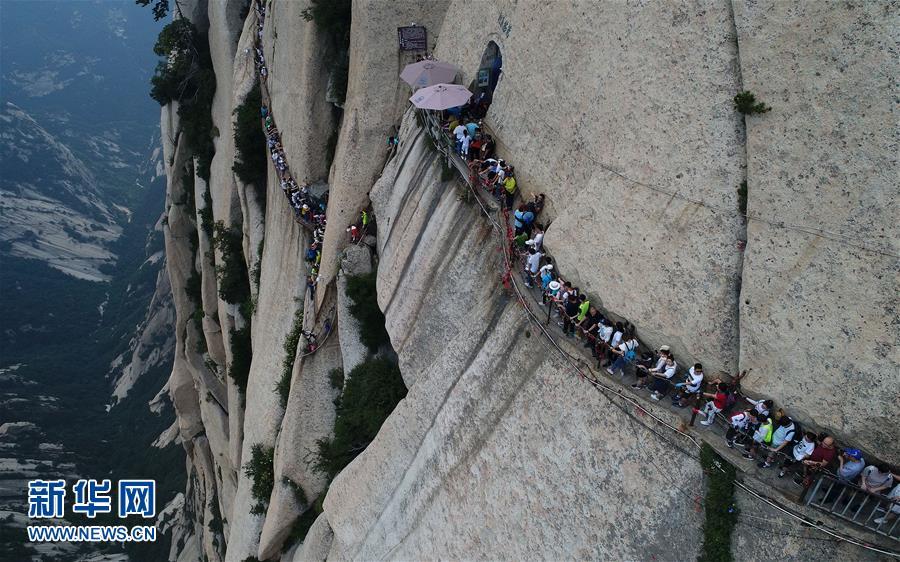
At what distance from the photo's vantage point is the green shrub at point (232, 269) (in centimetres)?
3731

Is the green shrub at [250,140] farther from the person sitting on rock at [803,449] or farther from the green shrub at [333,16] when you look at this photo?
the person sitting on rock at [803,449]

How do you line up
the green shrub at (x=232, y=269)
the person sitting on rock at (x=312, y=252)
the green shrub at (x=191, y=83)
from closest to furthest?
the person sitting on rock at (x=312, y=252)
the green shrub at (x=232, y=269)
the green shrub at (x=191, y=83)

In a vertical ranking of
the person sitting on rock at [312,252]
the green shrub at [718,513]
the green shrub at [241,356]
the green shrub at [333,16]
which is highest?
the green shrub at [333,16]

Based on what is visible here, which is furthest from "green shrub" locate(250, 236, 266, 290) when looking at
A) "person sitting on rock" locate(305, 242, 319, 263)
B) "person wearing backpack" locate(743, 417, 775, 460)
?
"person wearing backpack" locate(743, 417, 775, 460)

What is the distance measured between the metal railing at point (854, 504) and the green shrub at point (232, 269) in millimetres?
32225

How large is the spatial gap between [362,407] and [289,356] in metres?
6.88

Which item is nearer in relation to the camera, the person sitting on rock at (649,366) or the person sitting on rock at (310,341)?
the person sitting on rock at (649,366)

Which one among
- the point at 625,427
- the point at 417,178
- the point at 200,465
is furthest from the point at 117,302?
the point at 625,427

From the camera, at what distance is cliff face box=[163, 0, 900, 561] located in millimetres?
10711

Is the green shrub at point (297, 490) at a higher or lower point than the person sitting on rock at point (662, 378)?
lower

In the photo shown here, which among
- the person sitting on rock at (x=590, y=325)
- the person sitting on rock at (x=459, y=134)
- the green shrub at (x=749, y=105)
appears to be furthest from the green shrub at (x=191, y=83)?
the green shrub at (x=749, y=105)

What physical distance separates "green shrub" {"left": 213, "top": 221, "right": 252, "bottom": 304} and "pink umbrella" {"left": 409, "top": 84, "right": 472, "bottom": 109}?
71.4 ft

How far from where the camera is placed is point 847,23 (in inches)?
411

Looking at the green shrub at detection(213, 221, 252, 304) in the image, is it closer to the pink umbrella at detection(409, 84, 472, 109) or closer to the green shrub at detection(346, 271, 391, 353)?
the green shrub at detection(346, 271, 391, 353)
